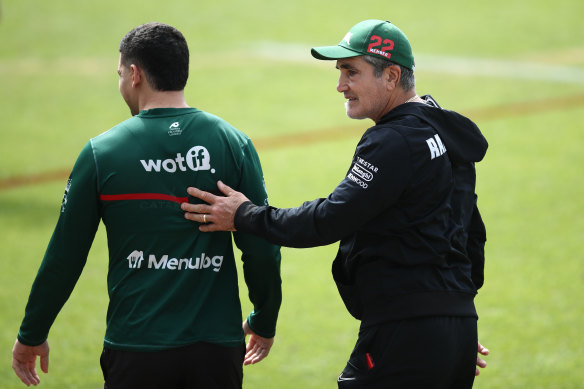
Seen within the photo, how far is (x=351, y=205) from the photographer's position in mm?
3010

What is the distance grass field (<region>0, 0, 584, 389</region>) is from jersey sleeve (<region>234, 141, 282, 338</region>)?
2.58m

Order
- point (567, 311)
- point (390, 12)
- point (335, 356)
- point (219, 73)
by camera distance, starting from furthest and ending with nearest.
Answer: point (390, 12)
point (219, 73)
point (567, 311)
point (335, 356)

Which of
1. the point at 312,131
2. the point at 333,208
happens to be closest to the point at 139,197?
the point at 333,208

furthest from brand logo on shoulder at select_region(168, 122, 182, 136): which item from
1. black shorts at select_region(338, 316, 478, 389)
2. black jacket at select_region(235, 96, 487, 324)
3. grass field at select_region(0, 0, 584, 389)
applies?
grass field at select_region(0, 0, 584, 389)

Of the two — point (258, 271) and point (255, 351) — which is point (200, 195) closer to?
point (258, 271)

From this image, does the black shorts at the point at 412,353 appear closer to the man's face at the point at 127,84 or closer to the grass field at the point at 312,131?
the man's face at the point at 127,84

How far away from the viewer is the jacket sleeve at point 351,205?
9.86 feet

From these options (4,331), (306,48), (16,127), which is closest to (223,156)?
(4,331)

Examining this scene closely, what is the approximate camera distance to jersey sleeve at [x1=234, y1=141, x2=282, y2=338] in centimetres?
323

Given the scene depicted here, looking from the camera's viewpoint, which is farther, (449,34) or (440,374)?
(449,34)

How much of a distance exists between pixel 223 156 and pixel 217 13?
19.3 meters

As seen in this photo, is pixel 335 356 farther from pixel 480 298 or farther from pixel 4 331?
pixel 4 331

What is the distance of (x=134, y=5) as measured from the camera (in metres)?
22.0

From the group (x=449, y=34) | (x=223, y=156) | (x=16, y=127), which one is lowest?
(x=223, y=156)
